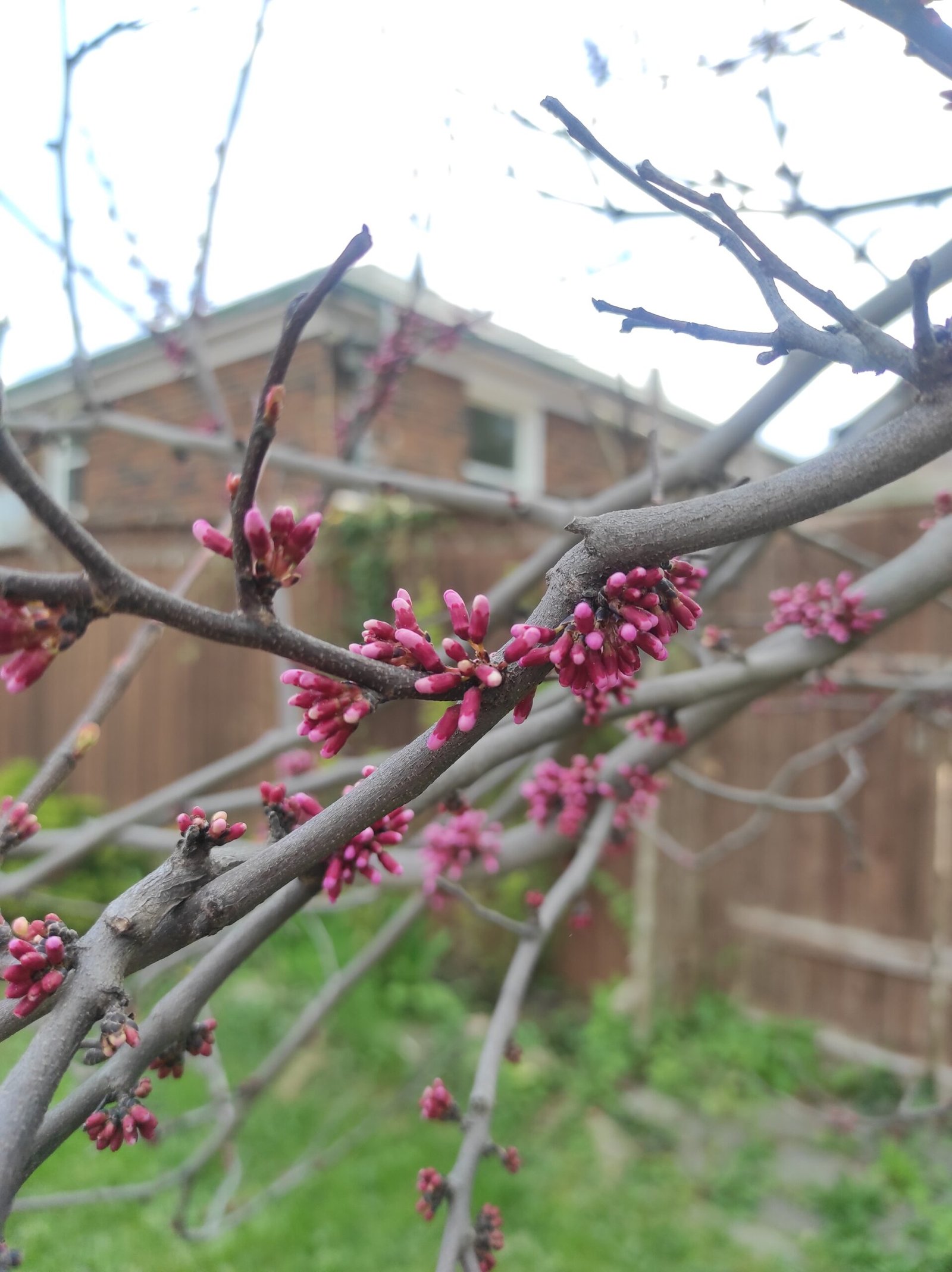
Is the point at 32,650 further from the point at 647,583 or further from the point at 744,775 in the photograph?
the point at 744,775

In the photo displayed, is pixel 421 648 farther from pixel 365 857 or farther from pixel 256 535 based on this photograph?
pixel 365 857

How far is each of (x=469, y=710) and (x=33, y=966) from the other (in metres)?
0.55

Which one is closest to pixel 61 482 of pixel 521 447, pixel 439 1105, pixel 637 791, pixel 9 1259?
pixel 521 447

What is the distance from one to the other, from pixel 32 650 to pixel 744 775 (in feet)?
17.1

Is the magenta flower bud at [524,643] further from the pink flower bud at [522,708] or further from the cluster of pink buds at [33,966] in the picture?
the cluster of pink buds at [33,966]

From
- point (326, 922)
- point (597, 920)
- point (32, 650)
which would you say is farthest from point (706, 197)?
point (326, 922)

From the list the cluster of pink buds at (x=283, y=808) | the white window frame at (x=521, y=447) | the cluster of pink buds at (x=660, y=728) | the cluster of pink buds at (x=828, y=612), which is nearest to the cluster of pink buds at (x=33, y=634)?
the cluster of pink buds at (x=283, y=808)

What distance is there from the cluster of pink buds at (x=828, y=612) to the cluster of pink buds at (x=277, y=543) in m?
1.33

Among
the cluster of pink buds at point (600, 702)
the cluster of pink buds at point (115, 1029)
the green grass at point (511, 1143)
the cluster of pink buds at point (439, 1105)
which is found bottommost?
the green grass at point (511, 1143)

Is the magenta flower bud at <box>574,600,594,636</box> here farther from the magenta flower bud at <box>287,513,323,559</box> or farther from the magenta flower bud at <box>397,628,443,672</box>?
the magenta flower bud at <box>287,513,323,559</box>

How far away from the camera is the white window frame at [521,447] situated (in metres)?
10.1

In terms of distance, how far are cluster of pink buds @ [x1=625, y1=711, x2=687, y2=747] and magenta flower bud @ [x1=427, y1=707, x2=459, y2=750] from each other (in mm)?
1101

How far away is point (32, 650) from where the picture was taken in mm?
965

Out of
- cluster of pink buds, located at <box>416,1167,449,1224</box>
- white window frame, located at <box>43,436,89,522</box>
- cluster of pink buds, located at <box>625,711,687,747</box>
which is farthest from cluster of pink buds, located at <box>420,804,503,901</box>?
white window frame, located at <box>43,436,89,522</box>
